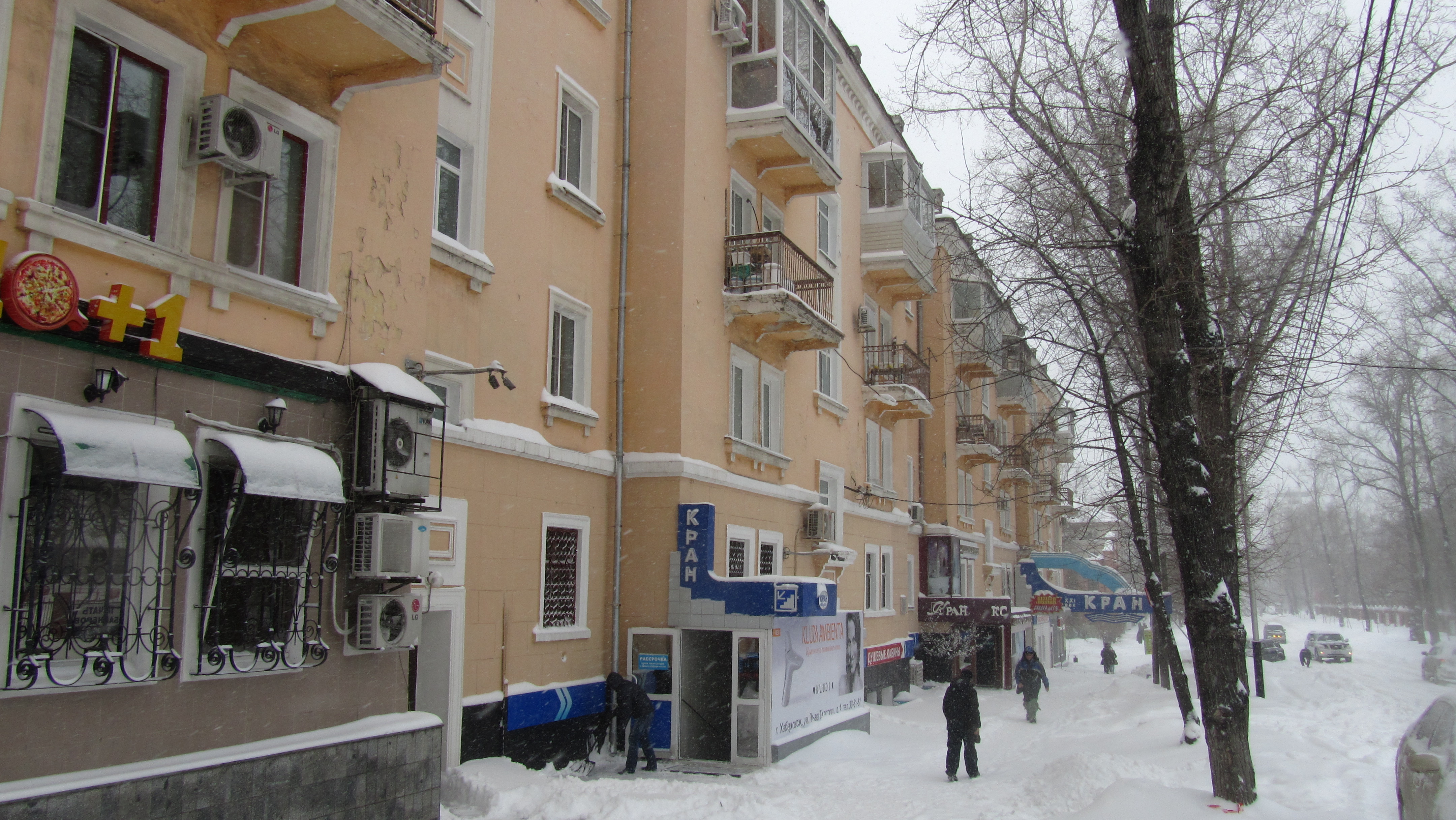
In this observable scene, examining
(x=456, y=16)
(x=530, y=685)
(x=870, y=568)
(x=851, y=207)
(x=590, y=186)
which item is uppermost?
(x=851, y=207)

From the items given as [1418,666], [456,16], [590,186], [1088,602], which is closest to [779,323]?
[590,186]

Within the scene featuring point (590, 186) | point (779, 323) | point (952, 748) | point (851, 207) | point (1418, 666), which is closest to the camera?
point (952, 748)

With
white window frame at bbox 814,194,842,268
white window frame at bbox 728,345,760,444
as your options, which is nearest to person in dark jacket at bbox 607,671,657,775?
white window frame at bbox 728,345,760,444

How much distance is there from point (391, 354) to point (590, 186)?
690 cm

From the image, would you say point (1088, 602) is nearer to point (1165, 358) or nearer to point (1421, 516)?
point (1165, 358)

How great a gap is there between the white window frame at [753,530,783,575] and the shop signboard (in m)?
11.8

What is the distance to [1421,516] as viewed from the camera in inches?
2072

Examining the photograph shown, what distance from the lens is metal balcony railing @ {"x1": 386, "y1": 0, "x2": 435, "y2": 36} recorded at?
28.9 ft

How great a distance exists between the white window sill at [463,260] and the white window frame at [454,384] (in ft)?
3.61

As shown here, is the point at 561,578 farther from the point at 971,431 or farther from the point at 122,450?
the point at 971,431

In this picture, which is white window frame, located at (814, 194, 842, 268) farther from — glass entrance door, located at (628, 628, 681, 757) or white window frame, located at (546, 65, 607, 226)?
glass entrance door, located at (628, 628, 681, 757)

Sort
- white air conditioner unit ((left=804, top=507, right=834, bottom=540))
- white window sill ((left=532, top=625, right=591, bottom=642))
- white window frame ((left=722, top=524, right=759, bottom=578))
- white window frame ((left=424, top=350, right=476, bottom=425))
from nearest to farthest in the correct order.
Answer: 1. white window frame ((left=424, top=350, right=476, bottom=425))
2. white window sill ((left=532, top=625, right=591, bottom=642))
3. white window frame ((left=722, top=524, right=759, bottom=578))
4. white air conditioner unit ((left=804, top=507, right=834, bottom=540))

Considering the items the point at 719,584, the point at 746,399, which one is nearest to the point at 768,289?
the point at 746,399

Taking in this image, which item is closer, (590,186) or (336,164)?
(336,164)
